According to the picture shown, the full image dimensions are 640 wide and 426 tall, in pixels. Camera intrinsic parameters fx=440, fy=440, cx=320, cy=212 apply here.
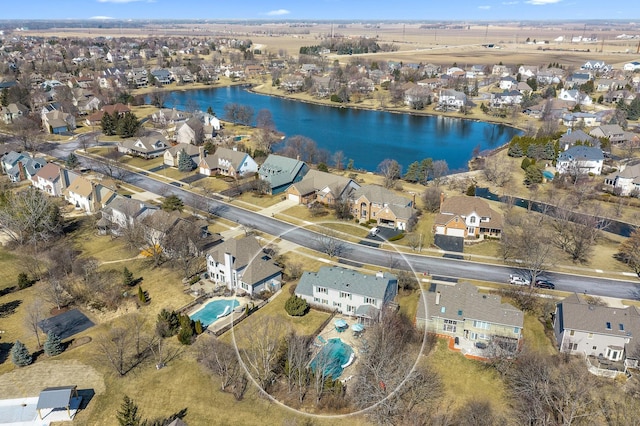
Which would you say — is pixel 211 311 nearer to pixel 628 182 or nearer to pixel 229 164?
pixel 229 164

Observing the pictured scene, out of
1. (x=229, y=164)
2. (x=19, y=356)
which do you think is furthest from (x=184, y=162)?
(x=19, y=356)

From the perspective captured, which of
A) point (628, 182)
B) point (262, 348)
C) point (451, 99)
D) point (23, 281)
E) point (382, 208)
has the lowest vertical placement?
point (23, 281)

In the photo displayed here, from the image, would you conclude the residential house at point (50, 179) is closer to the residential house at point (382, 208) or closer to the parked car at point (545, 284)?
the residential house at point (382, 208)

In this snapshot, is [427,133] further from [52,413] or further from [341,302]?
[52,413]

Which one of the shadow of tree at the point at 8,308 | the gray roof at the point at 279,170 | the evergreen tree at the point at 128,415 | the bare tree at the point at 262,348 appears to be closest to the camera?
the evergreen tree at the point at 128,415

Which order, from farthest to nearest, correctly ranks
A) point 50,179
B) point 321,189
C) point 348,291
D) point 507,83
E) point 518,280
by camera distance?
point 507,83
point 50,179
point 321,189
point 518,280
point 348,291

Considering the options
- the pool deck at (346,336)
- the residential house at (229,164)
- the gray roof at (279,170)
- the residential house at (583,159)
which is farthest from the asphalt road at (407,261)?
the residential house at (583,159)

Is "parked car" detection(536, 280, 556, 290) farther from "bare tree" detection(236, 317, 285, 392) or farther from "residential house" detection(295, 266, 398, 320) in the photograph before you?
"bare tree" detection(236, 317, 285, 392)
